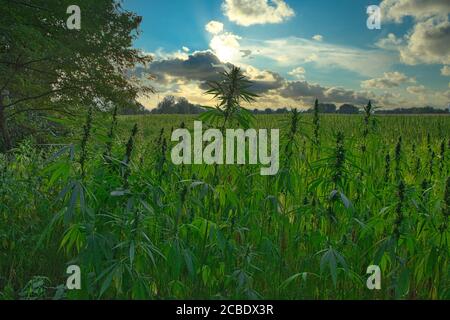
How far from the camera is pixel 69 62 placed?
1138 centimetres

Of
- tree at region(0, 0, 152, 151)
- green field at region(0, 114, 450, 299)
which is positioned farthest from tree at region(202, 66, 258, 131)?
tree at region(0, 0, 152, 151)

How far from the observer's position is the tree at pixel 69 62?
10.3 meters

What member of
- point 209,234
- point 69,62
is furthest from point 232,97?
point 69,62

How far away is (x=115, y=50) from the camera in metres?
11.7

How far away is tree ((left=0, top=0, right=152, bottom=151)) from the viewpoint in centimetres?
1034

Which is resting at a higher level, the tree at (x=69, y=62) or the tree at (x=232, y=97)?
the tree at (x=69, y=62)

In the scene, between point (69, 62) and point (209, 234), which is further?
point (69, 62)

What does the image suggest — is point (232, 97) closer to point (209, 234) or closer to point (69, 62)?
point (209, 234)

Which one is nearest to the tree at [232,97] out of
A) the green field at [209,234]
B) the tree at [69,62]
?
the green field at [209,234]

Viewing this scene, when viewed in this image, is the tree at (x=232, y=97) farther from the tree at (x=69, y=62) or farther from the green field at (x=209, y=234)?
the tree at (x=69, y=62)

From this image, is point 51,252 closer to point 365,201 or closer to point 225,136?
point 225,136

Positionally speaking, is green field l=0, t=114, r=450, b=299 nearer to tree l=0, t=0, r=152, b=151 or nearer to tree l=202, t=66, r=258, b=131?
tree l=202, t=66, r=258, b=131

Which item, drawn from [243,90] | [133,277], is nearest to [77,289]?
[133,277]

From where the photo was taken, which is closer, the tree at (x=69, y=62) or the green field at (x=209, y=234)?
the green field at (x=209, y=234)
